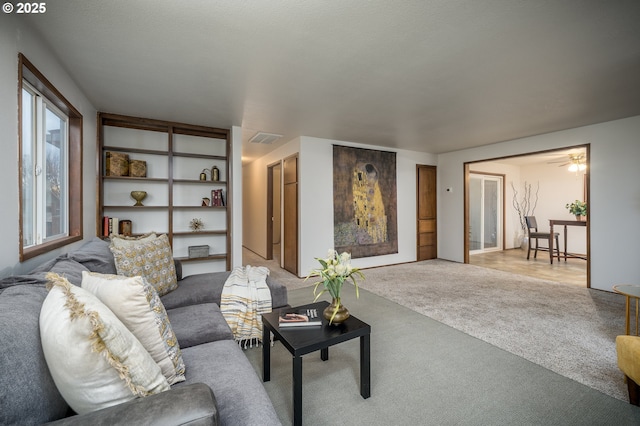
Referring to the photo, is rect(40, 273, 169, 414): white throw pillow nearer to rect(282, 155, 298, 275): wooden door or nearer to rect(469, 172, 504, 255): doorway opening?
rect(282, 155, 298, 275): wooden door

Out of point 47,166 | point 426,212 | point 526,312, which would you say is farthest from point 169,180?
point 426,212

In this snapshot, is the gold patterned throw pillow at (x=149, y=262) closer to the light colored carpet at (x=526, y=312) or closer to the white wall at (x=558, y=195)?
the light colored carpet at (x=526, y=312)

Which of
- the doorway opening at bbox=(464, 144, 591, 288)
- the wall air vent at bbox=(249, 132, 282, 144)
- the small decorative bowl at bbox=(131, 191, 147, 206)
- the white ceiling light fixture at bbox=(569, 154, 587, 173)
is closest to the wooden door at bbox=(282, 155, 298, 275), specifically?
the wall air vent at bbox=(249, 132, 282, 144)

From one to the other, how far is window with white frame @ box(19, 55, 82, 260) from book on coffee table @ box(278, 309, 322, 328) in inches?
65.7

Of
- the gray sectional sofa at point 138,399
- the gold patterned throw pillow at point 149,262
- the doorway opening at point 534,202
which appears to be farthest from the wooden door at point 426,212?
the gray sectional sofa at point 138,399

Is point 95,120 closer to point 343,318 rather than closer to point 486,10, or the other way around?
point 343,318

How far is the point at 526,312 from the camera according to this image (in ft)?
10.4

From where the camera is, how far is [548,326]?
2793 mm

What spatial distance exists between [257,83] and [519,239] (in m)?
8.46

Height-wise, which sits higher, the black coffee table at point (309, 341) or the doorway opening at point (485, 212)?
the doorway opening at point (485, 212)

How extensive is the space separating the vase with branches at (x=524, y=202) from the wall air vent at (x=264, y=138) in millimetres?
6788

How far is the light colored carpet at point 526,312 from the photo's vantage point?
2.17 metres

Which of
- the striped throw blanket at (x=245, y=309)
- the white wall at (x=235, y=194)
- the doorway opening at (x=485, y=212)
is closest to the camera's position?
the striped throw blanket at (x=245, y=309)

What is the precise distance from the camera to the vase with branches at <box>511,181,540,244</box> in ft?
24.7
